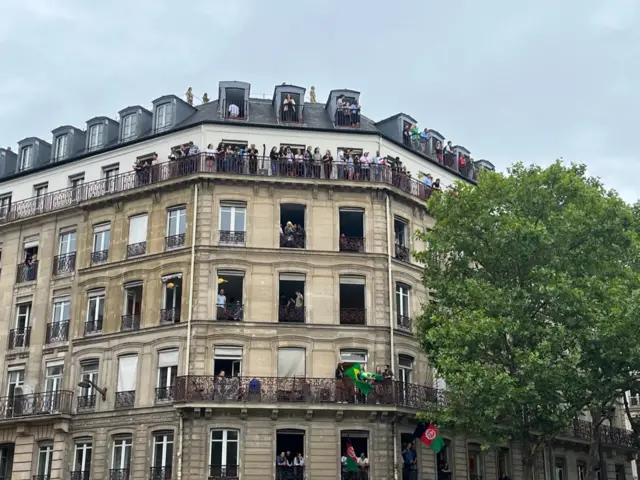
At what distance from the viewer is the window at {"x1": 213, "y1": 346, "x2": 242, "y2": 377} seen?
3244 centimetres

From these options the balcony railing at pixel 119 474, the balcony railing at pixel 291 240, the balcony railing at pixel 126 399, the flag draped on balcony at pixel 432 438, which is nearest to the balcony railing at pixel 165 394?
the balcony railing at pixel 126 399

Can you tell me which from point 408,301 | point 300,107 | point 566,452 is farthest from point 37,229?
point 566,452

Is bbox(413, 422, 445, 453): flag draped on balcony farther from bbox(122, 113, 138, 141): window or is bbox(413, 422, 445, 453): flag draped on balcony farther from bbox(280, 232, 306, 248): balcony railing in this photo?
bbox(122, 113, 138, 141): window

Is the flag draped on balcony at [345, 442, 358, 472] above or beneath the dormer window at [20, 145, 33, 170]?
beneath

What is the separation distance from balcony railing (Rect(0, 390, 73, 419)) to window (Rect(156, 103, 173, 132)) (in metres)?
12.3

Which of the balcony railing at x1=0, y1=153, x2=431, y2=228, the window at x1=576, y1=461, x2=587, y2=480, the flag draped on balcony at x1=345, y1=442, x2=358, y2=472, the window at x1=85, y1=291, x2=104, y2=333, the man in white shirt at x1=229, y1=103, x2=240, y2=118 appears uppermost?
the man in white shirt at x1=229, y1=103, x2=240, y2=118

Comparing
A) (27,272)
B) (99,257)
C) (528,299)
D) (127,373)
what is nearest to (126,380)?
(127,373)

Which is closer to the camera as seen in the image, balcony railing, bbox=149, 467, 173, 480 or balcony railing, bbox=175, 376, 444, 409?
balcony railing, bbox=149, 467, 173, 480

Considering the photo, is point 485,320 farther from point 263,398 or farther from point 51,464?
point 51,464

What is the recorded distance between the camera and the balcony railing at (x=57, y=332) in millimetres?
35969

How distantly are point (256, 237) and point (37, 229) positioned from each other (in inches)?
446

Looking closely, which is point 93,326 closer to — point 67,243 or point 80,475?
point 67,243

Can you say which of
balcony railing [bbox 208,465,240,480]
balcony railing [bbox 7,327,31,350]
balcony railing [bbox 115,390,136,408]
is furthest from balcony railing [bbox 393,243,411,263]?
balcony railing [bbox 7,327,31,350]

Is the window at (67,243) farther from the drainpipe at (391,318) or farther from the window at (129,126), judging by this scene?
the drainpipe at (391,318)
